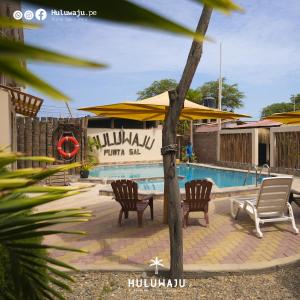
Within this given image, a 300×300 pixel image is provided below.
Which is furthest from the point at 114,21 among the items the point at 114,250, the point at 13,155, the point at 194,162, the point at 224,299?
the point at 194,162

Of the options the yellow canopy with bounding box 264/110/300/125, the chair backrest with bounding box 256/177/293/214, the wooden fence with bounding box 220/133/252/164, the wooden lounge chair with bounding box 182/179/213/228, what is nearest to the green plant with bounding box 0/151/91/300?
the wooden lounge chair with bounding box 182/179/213/228

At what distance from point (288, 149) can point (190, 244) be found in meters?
11.5

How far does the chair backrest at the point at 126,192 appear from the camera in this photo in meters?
6.12

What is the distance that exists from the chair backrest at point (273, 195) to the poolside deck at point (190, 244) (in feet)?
1.22

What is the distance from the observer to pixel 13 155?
0.74 meters

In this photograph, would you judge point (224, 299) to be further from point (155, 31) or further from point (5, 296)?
point (155, 31)

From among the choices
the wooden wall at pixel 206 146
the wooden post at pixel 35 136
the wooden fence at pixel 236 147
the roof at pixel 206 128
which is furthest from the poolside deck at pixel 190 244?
the roof at pixel 206 128

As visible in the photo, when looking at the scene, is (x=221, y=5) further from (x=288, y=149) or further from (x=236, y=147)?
(x=236, y=147)

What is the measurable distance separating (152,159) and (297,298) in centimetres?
1890

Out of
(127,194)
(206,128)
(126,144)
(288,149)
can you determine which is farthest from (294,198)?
(206,128)

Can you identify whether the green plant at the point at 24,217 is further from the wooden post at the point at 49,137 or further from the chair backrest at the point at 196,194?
the wooden post at the point at 49,137

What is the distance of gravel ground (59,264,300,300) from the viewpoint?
11.4 feet

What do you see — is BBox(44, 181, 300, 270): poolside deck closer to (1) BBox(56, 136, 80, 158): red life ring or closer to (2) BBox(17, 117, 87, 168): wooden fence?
(2) BBox(17, 117, 87, 168): wooden fence

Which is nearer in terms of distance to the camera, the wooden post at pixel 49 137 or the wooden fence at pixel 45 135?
the wooden fence at pixel 45 135
